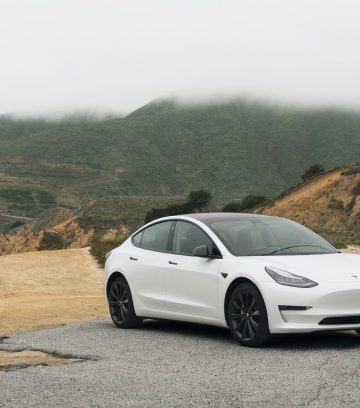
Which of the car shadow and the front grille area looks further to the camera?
the car shadow

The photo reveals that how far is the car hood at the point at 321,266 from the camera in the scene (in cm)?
878

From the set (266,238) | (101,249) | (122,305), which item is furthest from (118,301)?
(101,249)

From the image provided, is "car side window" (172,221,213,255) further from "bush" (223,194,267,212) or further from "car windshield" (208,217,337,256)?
"bush" (223,194,267,212)

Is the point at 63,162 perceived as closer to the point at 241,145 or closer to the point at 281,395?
the point at 241,145

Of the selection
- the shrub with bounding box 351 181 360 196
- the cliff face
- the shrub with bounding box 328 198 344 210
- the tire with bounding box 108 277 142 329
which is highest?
the tire with bounding box 108 277 142 329

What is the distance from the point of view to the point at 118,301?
11391 mm

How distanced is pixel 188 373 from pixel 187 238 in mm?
3125

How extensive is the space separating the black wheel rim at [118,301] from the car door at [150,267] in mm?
269

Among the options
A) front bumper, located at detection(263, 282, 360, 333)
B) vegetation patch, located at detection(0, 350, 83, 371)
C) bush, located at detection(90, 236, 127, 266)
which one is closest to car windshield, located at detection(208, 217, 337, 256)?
front bumper, located at detection(263, 282, 360, 333)

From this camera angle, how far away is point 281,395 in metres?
6.39

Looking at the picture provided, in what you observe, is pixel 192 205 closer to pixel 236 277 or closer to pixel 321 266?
pixel 236 277

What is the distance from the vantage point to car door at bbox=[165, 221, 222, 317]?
9.62 meters

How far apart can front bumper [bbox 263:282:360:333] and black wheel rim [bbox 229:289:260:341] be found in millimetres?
229

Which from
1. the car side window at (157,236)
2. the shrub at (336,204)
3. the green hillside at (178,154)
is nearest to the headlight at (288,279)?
the car side window at (157,236)
